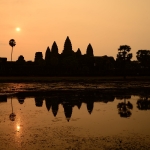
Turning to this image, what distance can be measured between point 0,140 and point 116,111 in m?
8.78

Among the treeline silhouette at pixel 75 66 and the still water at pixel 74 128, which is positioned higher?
the treeline silhouette at pixel 75 66

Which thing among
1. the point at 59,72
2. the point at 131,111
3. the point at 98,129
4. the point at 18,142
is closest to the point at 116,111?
the point at 131,111

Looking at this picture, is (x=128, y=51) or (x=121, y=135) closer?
(x=121, y=135)

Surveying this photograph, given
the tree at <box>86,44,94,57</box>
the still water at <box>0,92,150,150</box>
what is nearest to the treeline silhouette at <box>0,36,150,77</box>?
the tree at <box>86,44,94,57</box>

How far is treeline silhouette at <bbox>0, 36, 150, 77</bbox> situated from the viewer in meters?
78.3

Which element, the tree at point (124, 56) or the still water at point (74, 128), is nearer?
the still water at point (74, 128)

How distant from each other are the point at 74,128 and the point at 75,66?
252ft

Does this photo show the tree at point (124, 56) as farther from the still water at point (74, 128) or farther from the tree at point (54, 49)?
the still water at point (74, 128)

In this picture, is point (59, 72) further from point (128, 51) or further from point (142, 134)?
point (142, 134)

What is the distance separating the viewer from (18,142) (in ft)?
32.5

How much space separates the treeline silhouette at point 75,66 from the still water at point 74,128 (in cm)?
5785

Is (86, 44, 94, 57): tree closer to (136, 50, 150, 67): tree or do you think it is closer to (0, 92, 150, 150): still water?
(136, 50, 150, 67): tree

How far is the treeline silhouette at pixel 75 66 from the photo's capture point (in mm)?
78312

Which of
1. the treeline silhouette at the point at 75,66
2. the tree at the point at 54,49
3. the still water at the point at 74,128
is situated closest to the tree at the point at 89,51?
the treeline silhouette at the point at 75,66
